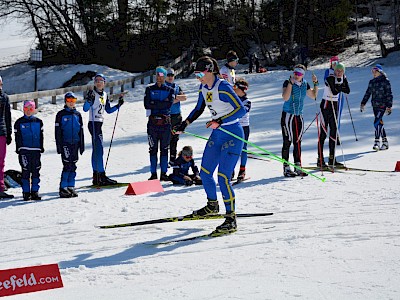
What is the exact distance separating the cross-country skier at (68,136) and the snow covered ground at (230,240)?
377 millimetres

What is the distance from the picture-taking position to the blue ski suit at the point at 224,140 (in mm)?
7219

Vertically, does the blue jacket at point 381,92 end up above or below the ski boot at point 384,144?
above

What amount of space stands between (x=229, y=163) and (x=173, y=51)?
37.8 m

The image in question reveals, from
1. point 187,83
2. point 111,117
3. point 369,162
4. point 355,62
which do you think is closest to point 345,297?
point 369,162

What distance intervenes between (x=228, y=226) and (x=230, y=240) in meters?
0.35

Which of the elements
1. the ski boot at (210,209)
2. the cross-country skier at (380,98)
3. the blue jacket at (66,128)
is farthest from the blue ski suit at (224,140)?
the cross-country skier at (380,98)

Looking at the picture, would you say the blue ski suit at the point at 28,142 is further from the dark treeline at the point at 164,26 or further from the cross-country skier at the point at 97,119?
the dark treeline at the point at 164,26

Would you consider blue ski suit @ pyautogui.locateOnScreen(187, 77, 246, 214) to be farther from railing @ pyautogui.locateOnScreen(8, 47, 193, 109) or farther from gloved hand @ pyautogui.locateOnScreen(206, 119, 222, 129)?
railing @ pyautogui.locateOnScreen(8, 47, 193, 109)

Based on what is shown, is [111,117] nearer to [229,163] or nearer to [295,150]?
[295,150]

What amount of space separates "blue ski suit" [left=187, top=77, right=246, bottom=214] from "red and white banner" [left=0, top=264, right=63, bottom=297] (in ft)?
7.79

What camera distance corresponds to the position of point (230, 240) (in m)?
6.78

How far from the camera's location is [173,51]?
44375 mm

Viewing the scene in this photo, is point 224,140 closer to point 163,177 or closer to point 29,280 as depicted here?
point 29,280

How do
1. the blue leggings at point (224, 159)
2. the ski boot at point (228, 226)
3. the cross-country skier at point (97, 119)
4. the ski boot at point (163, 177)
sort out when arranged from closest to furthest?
the ski boot at point (228, 226) → the blue leggings at point (224, 159) → the cross-country skier at point (97, 119) → the ski boot at point (163, 177)
